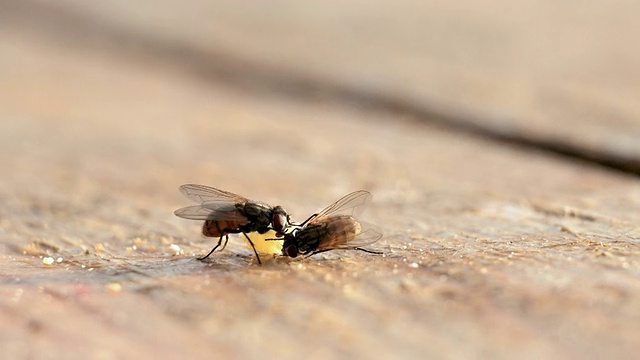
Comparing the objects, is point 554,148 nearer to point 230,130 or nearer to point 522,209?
point 522,209

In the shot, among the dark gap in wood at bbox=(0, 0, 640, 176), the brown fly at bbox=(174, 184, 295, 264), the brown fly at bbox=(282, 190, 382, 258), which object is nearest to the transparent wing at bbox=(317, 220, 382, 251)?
the brown fly at bbox=(282, 190, 382, 258)

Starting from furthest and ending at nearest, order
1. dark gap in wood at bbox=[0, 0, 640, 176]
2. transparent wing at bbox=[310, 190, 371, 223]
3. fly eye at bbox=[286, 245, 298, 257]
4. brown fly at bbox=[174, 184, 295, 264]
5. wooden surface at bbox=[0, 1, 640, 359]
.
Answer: dark gap in wood at bbox=[0, 0, 640, 176], transparent wing at bbox=[310, 190, 371, 223], brown fly at bbox=[174, 184, 295, 264], fly eye at bbox=[286, 245, 298, 257], wooden surface at bbox=[0, 1, 640, 359]

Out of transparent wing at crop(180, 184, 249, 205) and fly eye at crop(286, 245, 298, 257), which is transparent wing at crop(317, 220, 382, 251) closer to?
fly eye at crop(286, 245, 298, 257)

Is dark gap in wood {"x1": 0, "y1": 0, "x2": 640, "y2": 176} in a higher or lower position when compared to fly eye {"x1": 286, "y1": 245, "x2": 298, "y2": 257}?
higher

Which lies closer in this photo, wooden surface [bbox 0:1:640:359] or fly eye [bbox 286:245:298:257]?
wooden surface [bbox 0:1:640:359]

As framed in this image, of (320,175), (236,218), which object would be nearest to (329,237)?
(236,218)

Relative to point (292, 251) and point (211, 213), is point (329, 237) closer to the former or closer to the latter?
point (292, 251)

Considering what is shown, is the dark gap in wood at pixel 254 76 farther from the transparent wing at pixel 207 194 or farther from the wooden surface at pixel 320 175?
the transparent wing at pixel 207 194
